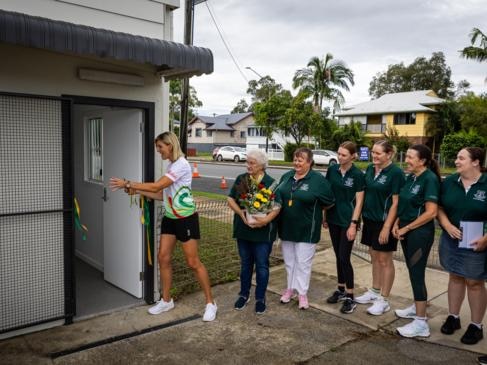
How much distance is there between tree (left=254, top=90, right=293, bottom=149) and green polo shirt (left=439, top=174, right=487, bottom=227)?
95.2 ft

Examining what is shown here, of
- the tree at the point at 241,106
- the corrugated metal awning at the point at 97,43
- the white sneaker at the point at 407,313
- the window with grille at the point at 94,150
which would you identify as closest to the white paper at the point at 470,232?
the white sneaker at the point at 407,313

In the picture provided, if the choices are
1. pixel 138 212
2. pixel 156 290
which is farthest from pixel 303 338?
pixel 138 212

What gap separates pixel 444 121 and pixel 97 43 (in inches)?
1440

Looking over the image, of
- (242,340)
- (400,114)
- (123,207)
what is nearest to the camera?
(242,340)

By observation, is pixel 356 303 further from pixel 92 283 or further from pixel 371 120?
pixel 371 120

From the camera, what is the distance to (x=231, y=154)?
3550 cm

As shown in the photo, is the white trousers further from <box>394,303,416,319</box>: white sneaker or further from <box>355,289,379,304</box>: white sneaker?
<box>394,303,416,319</box>: white sneaker

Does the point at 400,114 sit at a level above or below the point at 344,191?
above

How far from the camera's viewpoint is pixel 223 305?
4742 millimetres

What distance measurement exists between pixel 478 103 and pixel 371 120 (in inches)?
473

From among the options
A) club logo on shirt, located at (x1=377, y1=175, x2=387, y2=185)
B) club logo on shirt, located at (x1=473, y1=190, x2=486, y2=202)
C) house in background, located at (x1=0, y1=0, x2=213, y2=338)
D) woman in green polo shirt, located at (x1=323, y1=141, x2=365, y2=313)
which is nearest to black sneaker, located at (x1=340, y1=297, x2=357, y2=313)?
woman in green polo shirt, located at (x1=323, y1=141, x2=365, y2=313)

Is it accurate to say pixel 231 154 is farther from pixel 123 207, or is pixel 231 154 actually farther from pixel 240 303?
pixel 240 303

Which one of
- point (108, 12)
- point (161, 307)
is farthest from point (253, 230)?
point (108, 12)

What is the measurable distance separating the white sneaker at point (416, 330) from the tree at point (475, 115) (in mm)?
28482
